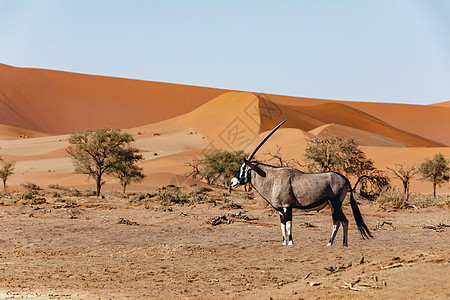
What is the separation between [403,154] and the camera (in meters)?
63.1

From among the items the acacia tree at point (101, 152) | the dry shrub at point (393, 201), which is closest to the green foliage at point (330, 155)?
the dry shrub at point (393, 201)

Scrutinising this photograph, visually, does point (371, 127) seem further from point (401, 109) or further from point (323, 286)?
point (323, 286)

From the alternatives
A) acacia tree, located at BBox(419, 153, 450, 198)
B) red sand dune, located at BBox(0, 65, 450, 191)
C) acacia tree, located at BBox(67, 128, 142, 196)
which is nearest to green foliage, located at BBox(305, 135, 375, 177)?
acacia tree, located at BBox(67, 128, 142, 196)

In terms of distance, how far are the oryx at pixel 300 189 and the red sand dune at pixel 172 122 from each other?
3461 centimetres

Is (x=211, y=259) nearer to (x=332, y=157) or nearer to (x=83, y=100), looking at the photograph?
(x=332, y=157)

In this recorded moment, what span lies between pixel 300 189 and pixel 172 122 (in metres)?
90.0

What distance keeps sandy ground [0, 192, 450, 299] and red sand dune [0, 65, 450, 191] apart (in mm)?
29547

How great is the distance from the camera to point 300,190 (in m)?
12.2

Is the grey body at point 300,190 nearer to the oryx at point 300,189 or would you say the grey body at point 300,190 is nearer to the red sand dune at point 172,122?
the oryx at point 300,189

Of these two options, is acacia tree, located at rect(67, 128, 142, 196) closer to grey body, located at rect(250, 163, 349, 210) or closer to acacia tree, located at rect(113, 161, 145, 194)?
acacia tree, located at rect(113, 161, 145, 194)

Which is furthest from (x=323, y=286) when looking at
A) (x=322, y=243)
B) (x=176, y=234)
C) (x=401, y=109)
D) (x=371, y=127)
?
(x=401, y=109)

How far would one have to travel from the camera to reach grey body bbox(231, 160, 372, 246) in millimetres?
12023

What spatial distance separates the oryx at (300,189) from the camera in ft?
39.4

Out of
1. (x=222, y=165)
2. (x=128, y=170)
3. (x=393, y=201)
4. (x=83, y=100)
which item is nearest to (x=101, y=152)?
(x=128, y=170)
